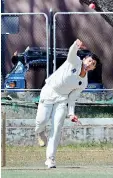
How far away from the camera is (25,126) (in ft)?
58.0

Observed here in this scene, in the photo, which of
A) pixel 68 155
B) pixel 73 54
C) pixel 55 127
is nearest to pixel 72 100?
pixel 55 127

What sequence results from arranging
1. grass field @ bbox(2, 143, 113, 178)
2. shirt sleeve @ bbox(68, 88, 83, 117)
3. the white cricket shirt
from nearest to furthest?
grass field @ bbox(2, 143, 113, 178) < the white cricket shirt < shirt sleeve @ bbox(68, 88, 83, 117)

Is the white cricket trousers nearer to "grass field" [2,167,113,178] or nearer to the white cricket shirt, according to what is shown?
the white cricket shirt

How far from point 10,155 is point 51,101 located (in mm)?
3798

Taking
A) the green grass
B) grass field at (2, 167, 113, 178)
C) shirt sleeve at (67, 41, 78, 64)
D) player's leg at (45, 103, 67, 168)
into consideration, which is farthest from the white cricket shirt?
the green grass

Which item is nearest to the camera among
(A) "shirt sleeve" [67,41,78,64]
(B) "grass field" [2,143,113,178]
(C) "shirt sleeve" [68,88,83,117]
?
(B) "grass field" [2,143,113,178]

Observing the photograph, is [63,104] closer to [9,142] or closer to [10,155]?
[10,155]

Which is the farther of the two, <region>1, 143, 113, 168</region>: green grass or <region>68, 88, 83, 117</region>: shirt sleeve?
<region>1, 143, 113, 168</region>: green grass

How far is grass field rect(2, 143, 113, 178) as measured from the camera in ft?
39.8

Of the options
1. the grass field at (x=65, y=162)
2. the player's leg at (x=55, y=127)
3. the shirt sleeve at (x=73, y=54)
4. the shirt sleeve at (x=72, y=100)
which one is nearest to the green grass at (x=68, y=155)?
the grass field at (x=65, y=162)

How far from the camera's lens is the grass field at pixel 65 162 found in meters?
12.1

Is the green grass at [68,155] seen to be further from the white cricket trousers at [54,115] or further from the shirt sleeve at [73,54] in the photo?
the shirt sleeve at [73,54]

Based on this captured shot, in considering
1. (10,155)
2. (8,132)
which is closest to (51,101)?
(10,155)

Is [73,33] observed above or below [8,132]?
above
